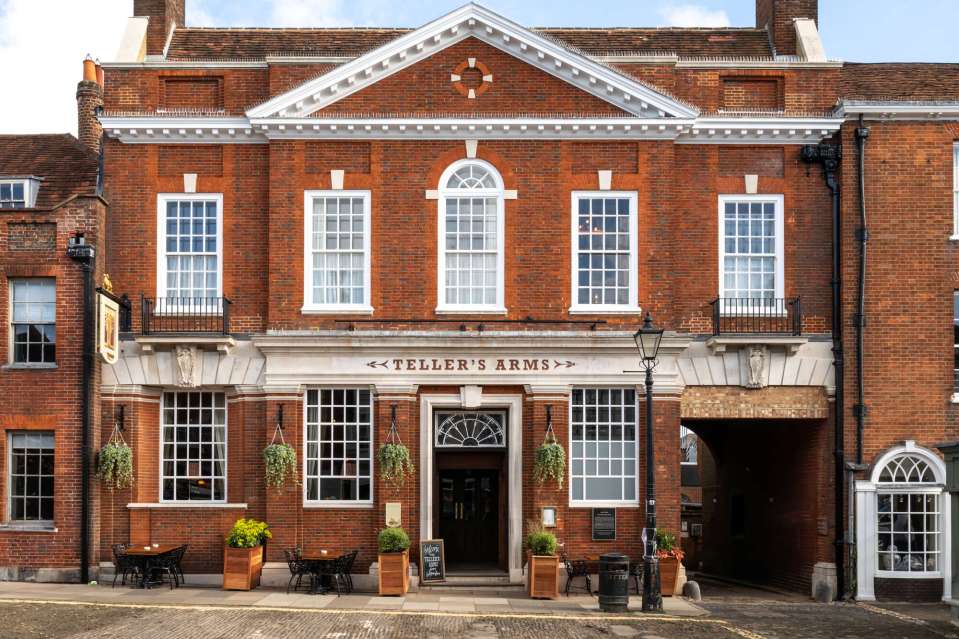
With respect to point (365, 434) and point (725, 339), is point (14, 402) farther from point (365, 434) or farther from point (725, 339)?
point (725, 339)

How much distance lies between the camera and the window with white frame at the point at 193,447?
2289 centimetres

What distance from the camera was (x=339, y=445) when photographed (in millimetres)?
22562

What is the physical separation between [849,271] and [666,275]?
12.0 ft

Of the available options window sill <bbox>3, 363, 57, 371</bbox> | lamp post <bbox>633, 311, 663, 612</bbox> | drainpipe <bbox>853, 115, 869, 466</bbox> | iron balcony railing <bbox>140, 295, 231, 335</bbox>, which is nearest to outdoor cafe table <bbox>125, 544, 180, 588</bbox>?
window sill <bbox>3, 363, 57, 371</bbox>

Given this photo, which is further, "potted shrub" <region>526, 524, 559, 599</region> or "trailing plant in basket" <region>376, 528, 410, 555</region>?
"trailing plant in basket" <region>376, 528, 410, 555</region>

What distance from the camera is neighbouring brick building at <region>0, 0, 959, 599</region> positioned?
22.2 m

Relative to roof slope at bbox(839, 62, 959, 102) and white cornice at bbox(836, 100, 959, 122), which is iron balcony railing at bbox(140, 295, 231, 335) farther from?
roof slope at bbox(839, 62, 959, 102)

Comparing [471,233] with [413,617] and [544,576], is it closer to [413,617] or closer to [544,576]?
[544,576]

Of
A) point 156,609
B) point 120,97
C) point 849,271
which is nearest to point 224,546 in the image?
point 156,609

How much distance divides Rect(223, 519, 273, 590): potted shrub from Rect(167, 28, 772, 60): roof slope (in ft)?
33.4

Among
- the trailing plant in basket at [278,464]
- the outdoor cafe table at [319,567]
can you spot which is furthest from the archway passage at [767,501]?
the trailing plant in basket at [278,464]

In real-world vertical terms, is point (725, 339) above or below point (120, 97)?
below

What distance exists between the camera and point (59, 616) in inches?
702

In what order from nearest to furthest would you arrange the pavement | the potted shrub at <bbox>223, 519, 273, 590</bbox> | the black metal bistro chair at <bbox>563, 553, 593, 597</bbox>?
the pavement
the potted shrub at <bbox>223, 519, 273, 590</bbox>
the black metal bistro chair at <bbox>563, 553, 593, 597</bbox>
